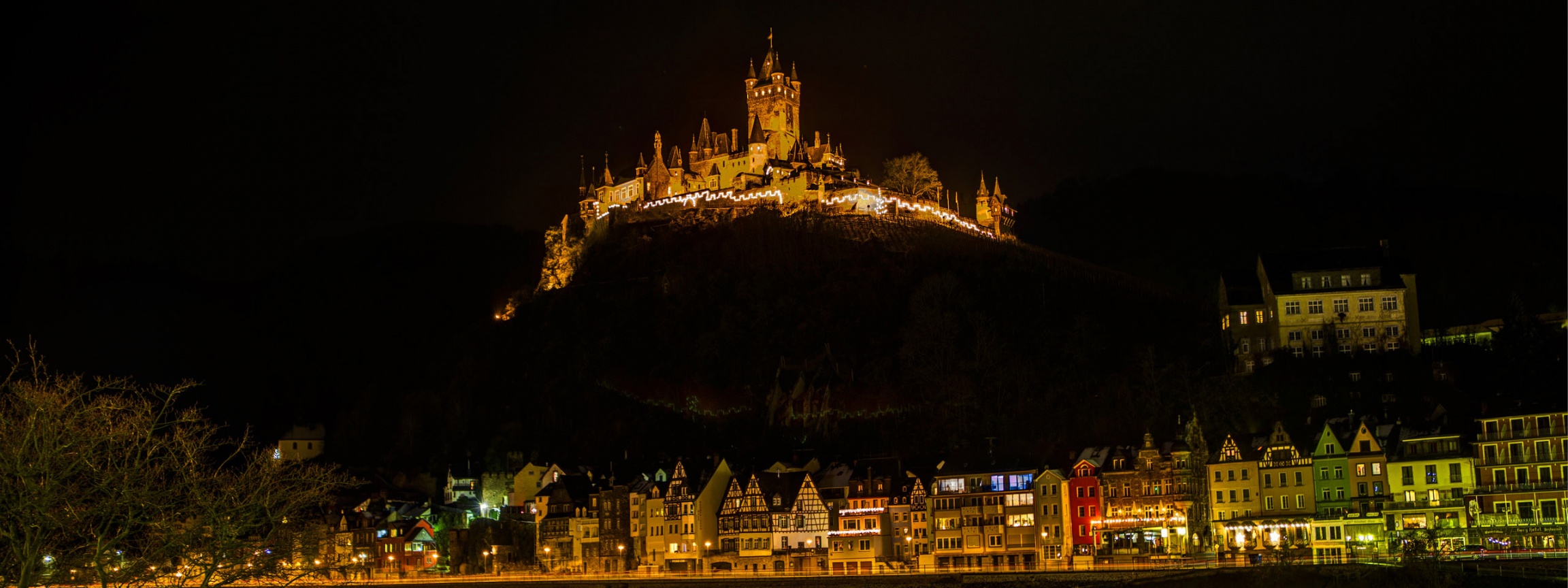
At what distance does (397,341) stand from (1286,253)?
97596 mm

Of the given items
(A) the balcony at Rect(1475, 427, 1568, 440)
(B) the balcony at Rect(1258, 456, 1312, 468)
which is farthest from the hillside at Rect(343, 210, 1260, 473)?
(A) the balcony at Rect(1475, 427, 1568, 440)

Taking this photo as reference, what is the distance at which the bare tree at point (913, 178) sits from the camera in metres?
142

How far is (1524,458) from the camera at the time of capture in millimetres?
66938

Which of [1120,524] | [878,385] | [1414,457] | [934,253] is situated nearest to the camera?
[1414,457]

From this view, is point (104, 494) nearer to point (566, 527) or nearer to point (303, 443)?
point (566, 527)

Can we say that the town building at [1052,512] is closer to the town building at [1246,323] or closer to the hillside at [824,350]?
the hillside at [824,350]

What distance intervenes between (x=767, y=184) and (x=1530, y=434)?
8221cm

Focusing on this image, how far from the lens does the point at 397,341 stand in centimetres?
16112

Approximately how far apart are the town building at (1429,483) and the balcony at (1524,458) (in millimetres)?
905

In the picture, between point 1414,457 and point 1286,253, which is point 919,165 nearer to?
point 1286,253

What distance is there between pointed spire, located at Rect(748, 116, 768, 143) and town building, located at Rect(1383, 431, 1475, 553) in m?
87.0

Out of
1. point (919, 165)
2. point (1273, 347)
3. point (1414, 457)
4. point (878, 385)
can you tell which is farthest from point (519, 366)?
point (1414, 457)

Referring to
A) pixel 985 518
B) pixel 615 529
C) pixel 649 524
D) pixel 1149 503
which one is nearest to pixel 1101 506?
pixel 1149 503

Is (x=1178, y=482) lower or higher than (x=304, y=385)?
lower
